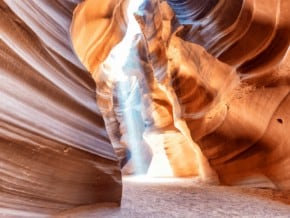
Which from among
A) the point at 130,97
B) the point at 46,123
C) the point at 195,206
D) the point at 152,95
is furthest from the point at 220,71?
the point at 130,97

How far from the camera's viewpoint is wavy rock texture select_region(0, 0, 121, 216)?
101 centimetres

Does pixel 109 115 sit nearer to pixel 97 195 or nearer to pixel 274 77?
pixel 274 77

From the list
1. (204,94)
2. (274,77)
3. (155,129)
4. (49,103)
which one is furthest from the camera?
(155,129)

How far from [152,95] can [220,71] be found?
225 cm

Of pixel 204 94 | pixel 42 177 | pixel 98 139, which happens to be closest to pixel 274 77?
pixel 204 94

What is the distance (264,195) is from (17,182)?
1.39m

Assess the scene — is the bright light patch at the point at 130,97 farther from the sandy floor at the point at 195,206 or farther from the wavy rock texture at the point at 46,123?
the wavy rock texture at the point at 46,123

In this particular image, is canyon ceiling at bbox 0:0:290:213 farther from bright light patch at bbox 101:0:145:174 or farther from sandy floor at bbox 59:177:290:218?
bright light patch at bbox 101:0:145:174

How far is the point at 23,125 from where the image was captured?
3.40 ft

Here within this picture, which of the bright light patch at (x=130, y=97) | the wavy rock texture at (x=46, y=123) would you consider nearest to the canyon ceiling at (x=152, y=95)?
the wavy rock texture at (x=46, y=123)

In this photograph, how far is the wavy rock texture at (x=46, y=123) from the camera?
1.01m

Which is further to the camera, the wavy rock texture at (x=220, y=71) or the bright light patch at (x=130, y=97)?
the bright light patch at (x=130, y=97)

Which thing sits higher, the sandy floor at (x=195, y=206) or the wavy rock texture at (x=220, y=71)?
the wavy rock texture at (x=220, y=71)

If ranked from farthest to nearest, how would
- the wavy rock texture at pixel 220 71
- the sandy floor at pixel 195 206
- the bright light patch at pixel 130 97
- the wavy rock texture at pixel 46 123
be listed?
1. the bright light patch at pixel 130 97
2. the wavy rock texture at pixel 220 71
3. the sandy floor at pixel 195 206
4. the wavy rock texture at pixel 46 123
